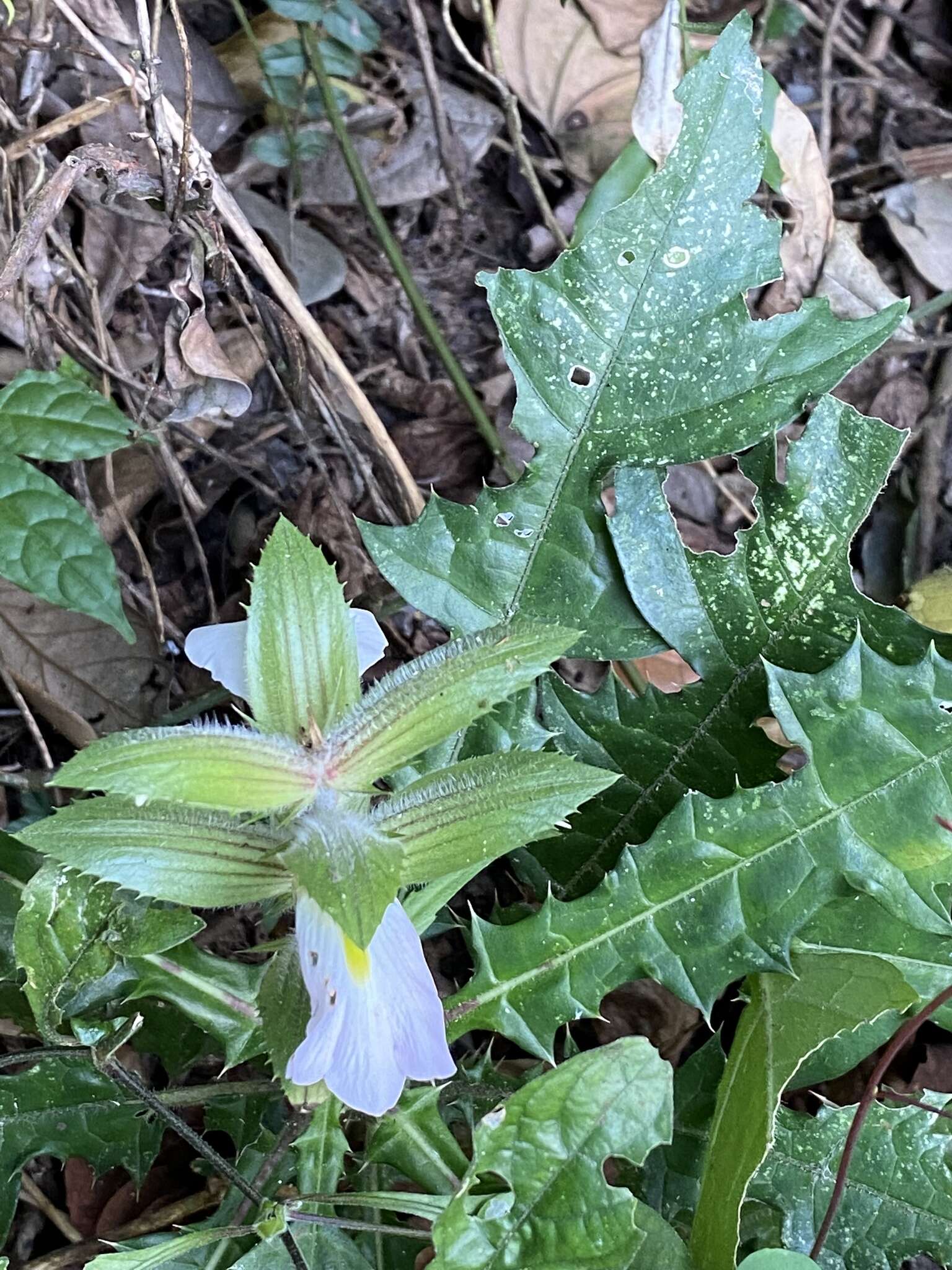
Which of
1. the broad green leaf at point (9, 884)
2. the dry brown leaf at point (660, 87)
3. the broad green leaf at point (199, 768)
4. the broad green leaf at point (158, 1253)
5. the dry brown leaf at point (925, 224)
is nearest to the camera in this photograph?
the broad green leaf at point (199, 768)

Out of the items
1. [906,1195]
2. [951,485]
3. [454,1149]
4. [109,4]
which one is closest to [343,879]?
[454,1149]

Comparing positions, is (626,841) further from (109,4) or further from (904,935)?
(109,4)

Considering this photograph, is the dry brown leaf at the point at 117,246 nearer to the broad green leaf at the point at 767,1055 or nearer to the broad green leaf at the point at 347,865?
the broad green leaf at the point at 347,865

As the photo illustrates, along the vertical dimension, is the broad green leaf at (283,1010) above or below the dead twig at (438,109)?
below

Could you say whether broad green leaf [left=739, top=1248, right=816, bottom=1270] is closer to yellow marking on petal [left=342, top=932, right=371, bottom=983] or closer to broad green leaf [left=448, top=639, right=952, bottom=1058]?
broad green leaf [left=448, top=639, right=952, bottom=1058]

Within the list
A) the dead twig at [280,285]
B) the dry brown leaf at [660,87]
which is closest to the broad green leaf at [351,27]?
the dead twig at [280,285]
